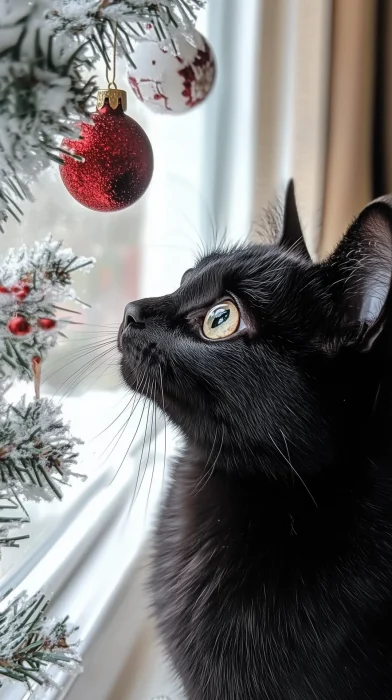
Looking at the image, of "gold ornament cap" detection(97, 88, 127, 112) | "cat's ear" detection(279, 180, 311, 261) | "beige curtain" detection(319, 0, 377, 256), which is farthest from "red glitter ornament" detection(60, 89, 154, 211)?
"beige curtain" detection(319, 0, 377, 256)

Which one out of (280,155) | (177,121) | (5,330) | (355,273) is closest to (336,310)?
(355,273)

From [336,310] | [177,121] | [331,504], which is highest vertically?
[177,121]

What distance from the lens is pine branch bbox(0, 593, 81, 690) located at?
15.7 inches

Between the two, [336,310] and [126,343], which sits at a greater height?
[126,343]

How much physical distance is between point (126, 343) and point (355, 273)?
235 mm

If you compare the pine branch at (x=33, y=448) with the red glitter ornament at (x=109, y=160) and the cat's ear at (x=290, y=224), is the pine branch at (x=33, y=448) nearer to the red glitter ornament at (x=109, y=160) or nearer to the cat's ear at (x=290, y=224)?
the red glitter ornament at (x=109, y=160)

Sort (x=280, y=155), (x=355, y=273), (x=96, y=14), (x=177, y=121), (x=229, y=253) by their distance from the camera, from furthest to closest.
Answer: (x=280, y=155)
(x=177, y=121)
(x=229, y=253)
(x=355, y=273)
(x=96, y=14)

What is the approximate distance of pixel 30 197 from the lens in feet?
1.13

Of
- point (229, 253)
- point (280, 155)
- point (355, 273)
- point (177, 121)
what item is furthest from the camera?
point (280, 155)

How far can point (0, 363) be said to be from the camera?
16.1 inches

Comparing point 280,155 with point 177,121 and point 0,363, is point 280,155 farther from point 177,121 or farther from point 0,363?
point 0,363

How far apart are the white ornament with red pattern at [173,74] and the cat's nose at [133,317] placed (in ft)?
0.78

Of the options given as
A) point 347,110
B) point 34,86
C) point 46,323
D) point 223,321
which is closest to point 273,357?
point 223,321

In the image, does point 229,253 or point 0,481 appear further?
point 229,253
